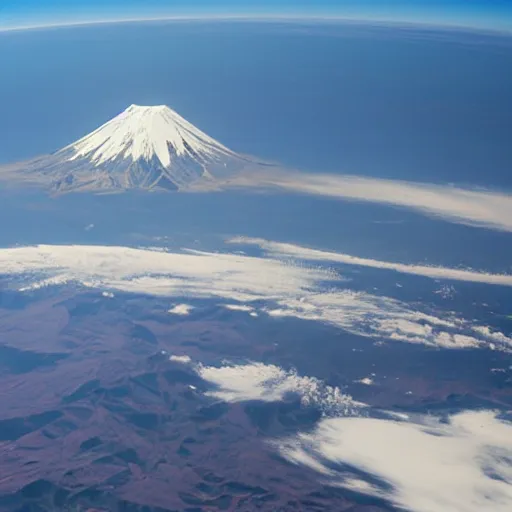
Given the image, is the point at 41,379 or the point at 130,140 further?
the point at 130,140

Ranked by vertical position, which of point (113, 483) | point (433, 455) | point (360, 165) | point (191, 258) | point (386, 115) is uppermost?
point (386, 115)

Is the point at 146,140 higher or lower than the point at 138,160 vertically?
higher

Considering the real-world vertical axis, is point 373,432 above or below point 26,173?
below

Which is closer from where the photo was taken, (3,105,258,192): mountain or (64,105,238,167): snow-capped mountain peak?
(3,105,258,192): mountain

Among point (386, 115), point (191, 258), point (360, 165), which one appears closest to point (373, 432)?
point (191, 258)

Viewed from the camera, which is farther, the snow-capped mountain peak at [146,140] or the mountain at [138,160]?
the snow-capped mountain peak at [146,140]

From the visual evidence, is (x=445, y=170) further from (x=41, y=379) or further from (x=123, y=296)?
(x=41, y=379)

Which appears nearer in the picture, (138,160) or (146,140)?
(138,160)

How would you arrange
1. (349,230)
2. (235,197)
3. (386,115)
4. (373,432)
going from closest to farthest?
(373,432) < (349,230) < (235,197) < (386,115)
